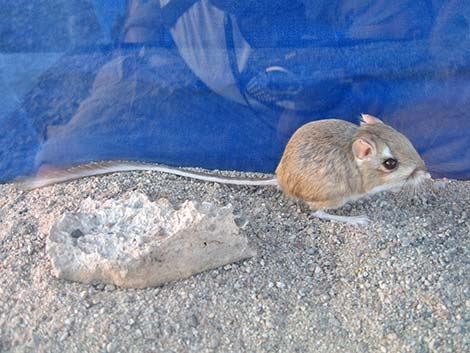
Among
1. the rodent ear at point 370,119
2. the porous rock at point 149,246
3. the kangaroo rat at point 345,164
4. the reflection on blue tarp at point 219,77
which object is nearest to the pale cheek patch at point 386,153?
the kangaroo rat at point 345,164

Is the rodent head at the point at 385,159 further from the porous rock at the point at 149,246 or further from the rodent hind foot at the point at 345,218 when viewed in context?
the porous rock at the point at 149,246

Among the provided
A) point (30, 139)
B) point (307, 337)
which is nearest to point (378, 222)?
point (307, 337)

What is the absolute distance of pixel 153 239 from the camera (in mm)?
3006

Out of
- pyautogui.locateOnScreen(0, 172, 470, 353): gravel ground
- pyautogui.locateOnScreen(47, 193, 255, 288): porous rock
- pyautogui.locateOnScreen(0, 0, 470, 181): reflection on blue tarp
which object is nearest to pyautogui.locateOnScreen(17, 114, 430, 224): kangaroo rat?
pyautogui.locateOnScreen(0, 172, 470, 353): gravel ground

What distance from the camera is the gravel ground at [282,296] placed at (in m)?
2.70

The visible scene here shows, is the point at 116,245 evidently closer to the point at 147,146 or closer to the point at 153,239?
the point at 153,239

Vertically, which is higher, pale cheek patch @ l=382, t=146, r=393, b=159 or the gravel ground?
pale cheek patch @ l=382, t=146, r=393, b=159

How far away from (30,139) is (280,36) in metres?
1.61

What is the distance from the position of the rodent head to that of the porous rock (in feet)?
2.54

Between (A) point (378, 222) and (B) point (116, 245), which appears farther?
(A) point (378, 222)

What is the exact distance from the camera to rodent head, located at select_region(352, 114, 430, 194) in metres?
3.36

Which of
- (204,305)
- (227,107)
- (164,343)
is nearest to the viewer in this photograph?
(164,343)

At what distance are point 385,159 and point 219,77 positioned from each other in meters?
1.05

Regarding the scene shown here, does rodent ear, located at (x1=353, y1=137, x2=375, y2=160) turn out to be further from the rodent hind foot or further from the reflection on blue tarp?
the reflection on blue tarp
